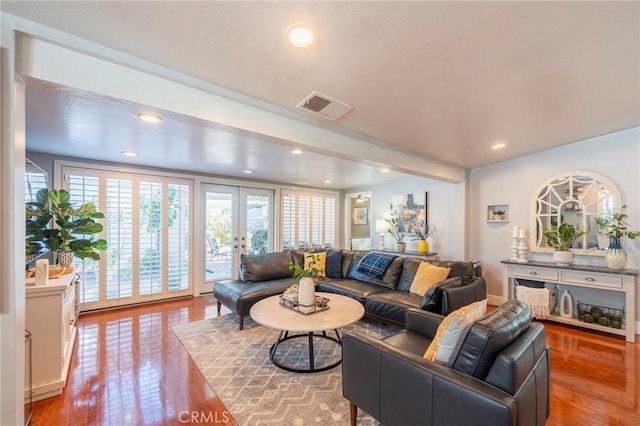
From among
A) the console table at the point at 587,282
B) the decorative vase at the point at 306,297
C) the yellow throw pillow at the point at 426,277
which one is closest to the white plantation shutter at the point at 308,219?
the yellow throw pillow at the point at 426,277

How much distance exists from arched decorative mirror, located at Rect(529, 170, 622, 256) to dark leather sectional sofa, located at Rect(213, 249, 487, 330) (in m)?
1.33

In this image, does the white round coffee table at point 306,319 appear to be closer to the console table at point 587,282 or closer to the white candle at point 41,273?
the white candle at point 41,273

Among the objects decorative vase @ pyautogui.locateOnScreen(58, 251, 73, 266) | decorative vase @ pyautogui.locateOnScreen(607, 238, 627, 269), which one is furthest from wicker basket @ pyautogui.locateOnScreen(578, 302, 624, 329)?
decorative vase @ pyautogui.locateOnScreen(58, 251, 73, 266)

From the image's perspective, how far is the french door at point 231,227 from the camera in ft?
16.9

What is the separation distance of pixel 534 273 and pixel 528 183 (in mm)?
1332

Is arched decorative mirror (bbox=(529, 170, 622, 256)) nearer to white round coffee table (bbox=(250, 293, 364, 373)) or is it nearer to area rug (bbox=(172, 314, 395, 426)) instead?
area rug (bbox=(172, 314, 395, 426))

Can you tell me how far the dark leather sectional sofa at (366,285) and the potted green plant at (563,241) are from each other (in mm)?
1051

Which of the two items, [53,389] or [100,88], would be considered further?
[53,389]

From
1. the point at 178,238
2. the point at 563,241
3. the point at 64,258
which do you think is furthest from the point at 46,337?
the point at 563,241

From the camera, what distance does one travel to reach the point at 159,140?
3070 millimetres

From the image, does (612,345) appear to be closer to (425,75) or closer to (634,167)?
(634,167)

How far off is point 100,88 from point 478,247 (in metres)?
5.19

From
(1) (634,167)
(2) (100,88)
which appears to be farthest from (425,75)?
(1) (634,167)

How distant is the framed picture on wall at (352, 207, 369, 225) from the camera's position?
693cm
